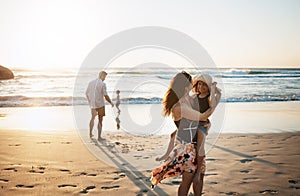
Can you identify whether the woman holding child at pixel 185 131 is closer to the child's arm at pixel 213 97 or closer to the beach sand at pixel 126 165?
the child's arm at pixel 213 97

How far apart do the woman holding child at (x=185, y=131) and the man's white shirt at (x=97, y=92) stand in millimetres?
4800

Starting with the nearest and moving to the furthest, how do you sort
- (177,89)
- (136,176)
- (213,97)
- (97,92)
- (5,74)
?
(177,89) < (213,97) < (136,176) < (97,92) < (5,74)

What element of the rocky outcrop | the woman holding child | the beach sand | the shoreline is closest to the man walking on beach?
the beach sand

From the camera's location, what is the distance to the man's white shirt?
301 inches

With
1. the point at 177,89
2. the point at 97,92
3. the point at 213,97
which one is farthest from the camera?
the point at 97,92

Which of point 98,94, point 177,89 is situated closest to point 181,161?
point 177,89

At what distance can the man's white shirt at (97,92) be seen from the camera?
301 inches

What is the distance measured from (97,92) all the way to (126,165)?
2.69 meters

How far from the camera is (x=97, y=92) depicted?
7.68 meters

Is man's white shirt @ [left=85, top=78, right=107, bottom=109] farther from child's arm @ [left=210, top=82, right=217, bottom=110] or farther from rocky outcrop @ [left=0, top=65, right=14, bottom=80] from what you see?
rocky outcrop @ [left=0, top=65, right=14, bottom=80]

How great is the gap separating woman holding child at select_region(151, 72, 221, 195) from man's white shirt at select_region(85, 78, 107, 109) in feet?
15.7

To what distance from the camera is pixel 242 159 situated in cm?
592

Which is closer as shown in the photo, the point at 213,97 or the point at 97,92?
the point at 213,97

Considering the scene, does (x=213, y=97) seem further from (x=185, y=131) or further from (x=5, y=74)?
(x=5, y=74)
